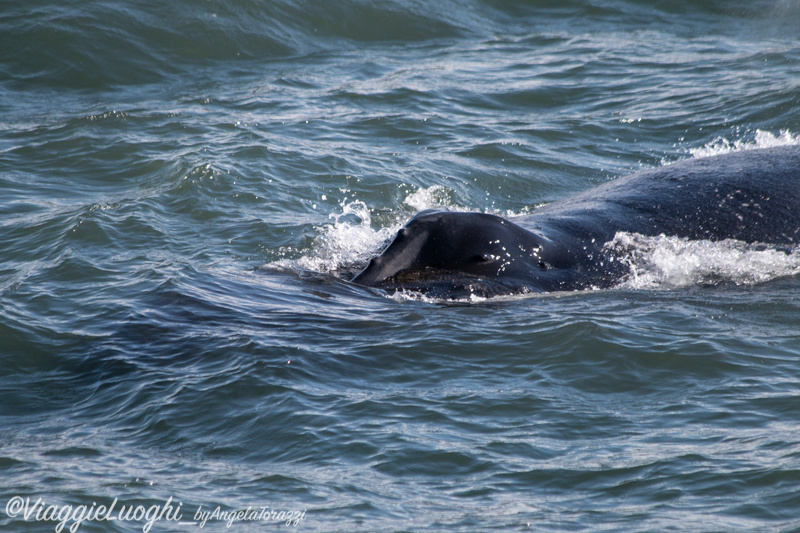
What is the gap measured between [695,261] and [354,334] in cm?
267

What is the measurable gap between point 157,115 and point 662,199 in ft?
26.4

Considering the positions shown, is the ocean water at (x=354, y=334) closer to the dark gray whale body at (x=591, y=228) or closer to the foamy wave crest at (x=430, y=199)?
the foamy wave crest at (x=430, y=199)

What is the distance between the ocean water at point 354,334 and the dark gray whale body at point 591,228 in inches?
6.5

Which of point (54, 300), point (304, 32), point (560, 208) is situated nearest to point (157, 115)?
point (304, 32)

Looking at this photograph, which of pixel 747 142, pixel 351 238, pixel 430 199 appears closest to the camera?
pixel 351 238

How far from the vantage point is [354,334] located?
5879mm

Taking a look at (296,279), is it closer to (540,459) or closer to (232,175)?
(540,459)

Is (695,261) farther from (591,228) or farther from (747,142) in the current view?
(747,142)

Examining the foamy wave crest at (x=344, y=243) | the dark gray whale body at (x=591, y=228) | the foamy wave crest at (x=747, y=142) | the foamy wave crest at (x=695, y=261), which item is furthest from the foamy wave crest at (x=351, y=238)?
the foamy wave crest at (x=747, y=142)

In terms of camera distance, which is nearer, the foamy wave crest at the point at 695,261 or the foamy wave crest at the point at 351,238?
the foamy wave crest at the point at 695,261

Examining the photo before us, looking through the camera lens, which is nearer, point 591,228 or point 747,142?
point 591,228

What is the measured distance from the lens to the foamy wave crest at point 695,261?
6723 mm

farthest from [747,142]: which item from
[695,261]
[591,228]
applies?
[591,228]

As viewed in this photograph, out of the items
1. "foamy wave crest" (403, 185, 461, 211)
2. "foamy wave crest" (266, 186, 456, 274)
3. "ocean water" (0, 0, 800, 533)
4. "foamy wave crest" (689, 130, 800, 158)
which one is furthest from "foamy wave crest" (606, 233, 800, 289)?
"foamy wave crest" (689, 130, 800, 158)
